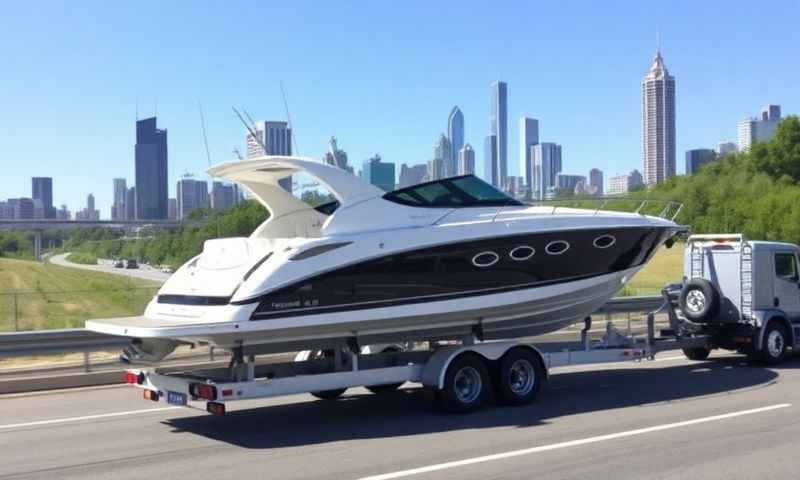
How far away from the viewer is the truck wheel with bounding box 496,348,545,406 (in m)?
11.9

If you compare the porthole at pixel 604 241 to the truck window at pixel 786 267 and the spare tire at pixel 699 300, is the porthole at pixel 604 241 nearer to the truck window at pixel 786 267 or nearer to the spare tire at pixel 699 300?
the spare tire at pixel 699 300

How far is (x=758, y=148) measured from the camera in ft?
261

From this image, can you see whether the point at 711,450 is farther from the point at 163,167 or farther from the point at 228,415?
the point at 163,167

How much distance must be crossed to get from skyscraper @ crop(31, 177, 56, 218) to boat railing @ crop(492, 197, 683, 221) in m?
86.6

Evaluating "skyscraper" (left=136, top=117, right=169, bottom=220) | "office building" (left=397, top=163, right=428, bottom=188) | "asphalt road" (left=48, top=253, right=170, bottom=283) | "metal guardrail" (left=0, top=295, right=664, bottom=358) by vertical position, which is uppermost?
"skyscraper" (left=136, top=117, right=169, bottom=220)

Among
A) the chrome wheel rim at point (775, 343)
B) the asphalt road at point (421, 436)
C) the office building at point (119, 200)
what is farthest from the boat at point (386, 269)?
the office building at point (119, 200)

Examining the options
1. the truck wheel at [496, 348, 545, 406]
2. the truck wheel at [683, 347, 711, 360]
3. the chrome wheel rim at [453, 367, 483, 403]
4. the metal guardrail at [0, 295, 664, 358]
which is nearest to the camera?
the chrome wheel rim at [453, 367, 483, 403]

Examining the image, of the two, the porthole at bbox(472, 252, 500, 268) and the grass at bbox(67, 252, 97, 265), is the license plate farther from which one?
the grass at bbox(67, 252, 97, 265)

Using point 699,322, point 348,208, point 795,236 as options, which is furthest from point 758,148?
point 348,208

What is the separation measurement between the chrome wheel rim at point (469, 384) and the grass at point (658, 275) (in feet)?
42.7

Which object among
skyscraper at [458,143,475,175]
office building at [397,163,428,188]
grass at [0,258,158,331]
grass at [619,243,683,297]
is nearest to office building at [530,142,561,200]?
grass at [619,243,683,297]

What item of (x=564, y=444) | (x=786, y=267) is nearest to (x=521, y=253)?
(x=564, y=444)

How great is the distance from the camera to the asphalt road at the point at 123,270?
26.1 meters

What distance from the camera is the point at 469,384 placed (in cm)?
1180
